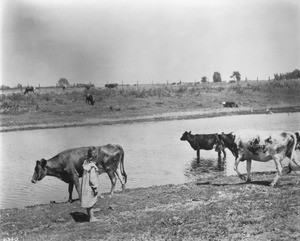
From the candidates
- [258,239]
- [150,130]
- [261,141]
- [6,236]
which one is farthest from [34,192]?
[150,130]

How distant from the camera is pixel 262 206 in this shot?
8.83m

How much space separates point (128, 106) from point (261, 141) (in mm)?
32291

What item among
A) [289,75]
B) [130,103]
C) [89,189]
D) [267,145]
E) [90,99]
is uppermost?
[289,75]

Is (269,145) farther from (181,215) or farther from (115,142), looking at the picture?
(115,142)

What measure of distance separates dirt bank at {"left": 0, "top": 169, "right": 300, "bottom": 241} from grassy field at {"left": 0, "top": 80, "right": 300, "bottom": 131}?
26150 mm

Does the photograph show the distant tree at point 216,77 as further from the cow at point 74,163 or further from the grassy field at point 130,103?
the cow at point 74,163

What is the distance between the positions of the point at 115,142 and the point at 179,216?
52.7 ft

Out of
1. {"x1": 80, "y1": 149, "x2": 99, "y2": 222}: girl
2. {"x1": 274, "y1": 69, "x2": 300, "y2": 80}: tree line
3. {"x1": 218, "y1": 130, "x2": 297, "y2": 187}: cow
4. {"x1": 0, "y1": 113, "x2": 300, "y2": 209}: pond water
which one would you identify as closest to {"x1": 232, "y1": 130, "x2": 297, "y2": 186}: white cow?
{"x1": 218, "y1": 130, "x2": 297, "y2": 187}: cow

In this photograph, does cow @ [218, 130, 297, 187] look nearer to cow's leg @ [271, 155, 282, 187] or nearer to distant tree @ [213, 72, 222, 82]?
cow's leg @ [271, 155, 282, 187]

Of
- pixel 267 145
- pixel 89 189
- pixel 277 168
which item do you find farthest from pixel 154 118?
pixel 89 189

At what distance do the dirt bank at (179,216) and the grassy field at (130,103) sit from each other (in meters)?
26.2

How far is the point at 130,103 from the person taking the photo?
44.6 meters

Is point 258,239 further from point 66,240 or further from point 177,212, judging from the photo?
point 66,240

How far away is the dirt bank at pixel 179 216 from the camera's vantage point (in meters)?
7.62
